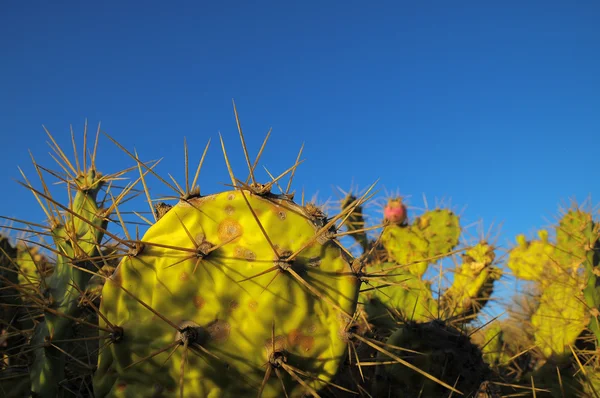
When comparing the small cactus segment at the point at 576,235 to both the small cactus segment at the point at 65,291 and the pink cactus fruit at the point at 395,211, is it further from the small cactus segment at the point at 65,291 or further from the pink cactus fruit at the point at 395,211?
the small cactus segment at the point at 65,291

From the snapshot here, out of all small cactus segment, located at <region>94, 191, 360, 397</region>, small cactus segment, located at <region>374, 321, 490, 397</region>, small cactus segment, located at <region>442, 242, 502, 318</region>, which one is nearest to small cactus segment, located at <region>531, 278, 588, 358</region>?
small cactus segment, located at <region>442, 242, 502, 318</region>

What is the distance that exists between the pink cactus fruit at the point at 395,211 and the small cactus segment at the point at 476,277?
886 millimetres

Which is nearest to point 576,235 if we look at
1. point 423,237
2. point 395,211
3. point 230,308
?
point 423,237

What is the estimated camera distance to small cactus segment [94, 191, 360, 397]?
118 cm

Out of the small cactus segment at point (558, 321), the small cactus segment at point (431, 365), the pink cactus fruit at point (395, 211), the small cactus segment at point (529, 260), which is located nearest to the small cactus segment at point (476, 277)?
the small cactus segment at point (558, 321)

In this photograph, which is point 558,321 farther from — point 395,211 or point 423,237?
point 395,211

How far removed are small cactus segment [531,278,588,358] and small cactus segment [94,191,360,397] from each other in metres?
2.37

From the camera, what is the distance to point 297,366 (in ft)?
4.00

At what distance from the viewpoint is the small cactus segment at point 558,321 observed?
3174 millimetres

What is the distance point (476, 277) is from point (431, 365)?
2037mm

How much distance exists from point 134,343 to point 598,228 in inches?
110

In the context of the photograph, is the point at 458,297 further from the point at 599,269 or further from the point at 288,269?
the point at 288,269

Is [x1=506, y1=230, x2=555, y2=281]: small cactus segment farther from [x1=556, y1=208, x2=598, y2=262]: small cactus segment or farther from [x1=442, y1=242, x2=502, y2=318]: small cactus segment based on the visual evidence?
[x1=442, y1=242, x2=502, y2=318]: small cactus segment

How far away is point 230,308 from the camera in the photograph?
118 centimetres
